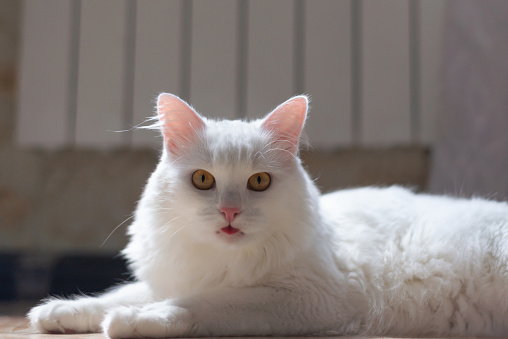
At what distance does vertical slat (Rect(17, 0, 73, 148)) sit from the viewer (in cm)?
268

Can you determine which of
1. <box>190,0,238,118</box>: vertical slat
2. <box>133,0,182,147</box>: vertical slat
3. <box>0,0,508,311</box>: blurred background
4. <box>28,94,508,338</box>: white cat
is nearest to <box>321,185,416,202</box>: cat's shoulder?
<box>28,94,508,338</box>: white cat

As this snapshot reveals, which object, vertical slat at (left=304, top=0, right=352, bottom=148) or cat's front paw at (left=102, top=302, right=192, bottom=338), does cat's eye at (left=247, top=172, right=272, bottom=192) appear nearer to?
cat's front paw at (left=102, top=302, right=192, bottom=338)

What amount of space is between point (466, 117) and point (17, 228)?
219cm

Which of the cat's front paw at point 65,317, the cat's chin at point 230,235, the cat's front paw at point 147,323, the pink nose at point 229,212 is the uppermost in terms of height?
the pink nose at point 229,212

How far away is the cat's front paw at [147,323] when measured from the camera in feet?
3.61

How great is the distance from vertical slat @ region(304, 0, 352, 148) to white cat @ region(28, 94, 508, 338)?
1.25 meters

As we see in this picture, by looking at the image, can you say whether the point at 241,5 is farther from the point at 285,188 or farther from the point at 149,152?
the point at 285,188

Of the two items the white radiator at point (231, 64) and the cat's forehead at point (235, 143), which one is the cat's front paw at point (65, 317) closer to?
the cat's forehead at point (235, 143)

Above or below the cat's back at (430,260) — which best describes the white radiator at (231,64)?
above

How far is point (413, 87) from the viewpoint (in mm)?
2701

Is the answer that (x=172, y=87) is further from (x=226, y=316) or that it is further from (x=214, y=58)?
(x=226, y=316)

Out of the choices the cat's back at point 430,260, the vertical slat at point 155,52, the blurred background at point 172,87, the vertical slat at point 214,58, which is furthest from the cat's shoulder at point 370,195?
the vertical slat at point 155,52

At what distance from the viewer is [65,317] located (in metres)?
1.27

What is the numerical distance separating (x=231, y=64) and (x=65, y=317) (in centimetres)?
171
